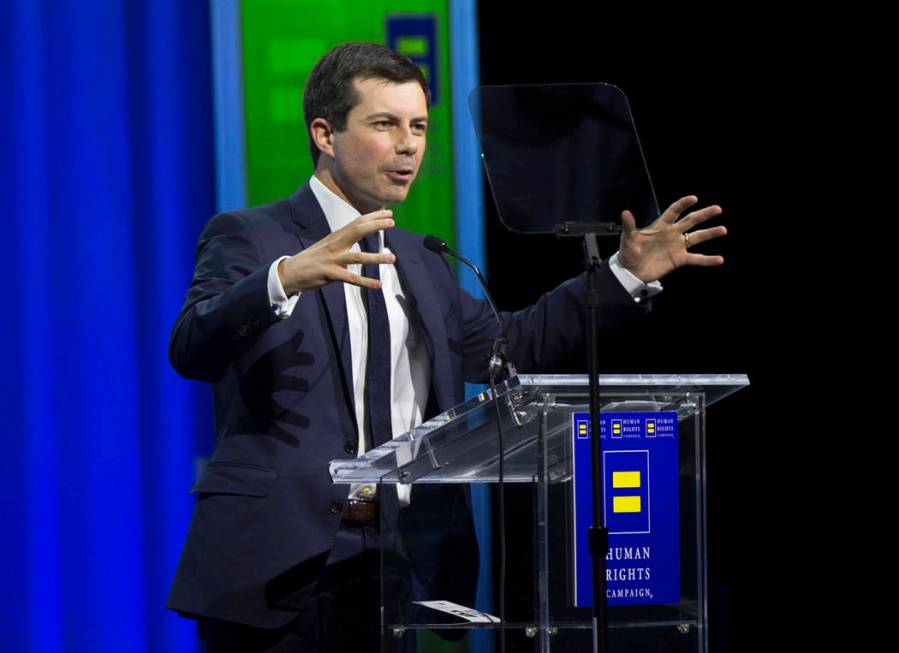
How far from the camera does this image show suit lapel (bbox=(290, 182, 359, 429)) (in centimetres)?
233

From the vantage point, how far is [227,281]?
235cm

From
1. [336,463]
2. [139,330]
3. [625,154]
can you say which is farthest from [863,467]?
[336,463]

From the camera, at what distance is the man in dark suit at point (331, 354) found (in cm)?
207

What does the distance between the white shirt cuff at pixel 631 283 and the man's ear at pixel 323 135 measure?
0.64 metres

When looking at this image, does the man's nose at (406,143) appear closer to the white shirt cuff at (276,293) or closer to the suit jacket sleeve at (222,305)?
the suit jacket sleeve at (222,305)

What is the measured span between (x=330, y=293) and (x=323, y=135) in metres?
0.42

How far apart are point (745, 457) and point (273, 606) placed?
2.08 metres

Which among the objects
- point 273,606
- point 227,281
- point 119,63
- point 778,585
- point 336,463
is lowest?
point 778,585

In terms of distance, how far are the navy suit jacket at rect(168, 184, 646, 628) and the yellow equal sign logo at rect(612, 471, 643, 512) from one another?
600 mm

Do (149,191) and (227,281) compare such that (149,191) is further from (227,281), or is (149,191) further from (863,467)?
(863,467)

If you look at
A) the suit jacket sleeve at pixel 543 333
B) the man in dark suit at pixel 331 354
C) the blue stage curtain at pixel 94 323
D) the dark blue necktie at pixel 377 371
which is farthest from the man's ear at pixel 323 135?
the blue stage curtain at pixel 94 323

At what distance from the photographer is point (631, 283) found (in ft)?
7.93

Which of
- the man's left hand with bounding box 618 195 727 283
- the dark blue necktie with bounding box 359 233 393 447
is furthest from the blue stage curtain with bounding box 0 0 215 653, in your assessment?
A: the man's left hand with bounding box 618 195 727 283

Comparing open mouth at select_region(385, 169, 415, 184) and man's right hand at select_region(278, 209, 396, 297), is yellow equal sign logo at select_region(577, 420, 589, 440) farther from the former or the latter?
open mouth at select_region(385, 169, 415, 184)
